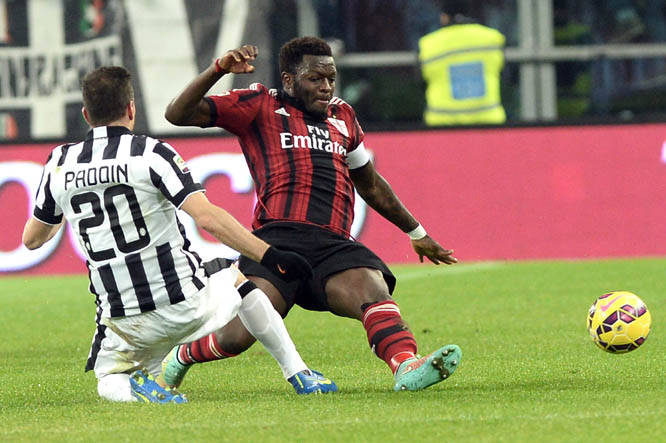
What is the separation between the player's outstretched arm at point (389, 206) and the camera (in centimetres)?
640

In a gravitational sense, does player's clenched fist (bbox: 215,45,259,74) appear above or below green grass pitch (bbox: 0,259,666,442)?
above

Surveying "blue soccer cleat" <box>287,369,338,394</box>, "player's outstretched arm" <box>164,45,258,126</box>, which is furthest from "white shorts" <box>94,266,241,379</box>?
"player's outstretched arm" <box>164,45,258,126</box>

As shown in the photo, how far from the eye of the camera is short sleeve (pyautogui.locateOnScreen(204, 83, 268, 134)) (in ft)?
19.6

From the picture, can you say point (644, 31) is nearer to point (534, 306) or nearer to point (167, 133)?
point (167, 133)

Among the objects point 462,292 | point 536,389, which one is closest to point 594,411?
point 536,389

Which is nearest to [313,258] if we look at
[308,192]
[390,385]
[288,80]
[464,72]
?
[308,192]

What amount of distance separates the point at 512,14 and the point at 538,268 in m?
4.65

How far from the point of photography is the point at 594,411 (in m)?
4.77

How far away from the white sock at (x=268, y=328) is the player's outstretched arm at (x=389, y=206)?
1110 millimetres

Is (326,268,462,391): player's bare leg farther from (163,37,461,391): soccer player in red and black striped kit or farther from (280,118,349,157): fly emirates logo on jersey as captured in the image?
(280,118,349,157): fly emirates logo on jersey

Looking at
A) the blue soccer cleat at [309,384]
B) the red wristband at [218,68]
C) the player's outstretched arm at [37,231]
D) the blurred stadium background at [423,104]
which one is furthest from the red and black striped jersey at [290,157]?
the blurred stadium background at [423,104]

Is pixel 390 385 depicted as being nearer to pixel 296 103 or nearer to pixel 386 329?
pixel 386 329

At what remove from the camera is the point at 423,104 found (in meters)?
15.4

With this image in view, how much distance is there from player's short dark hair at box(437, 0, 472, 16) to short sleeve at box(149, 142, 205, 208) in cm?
849
